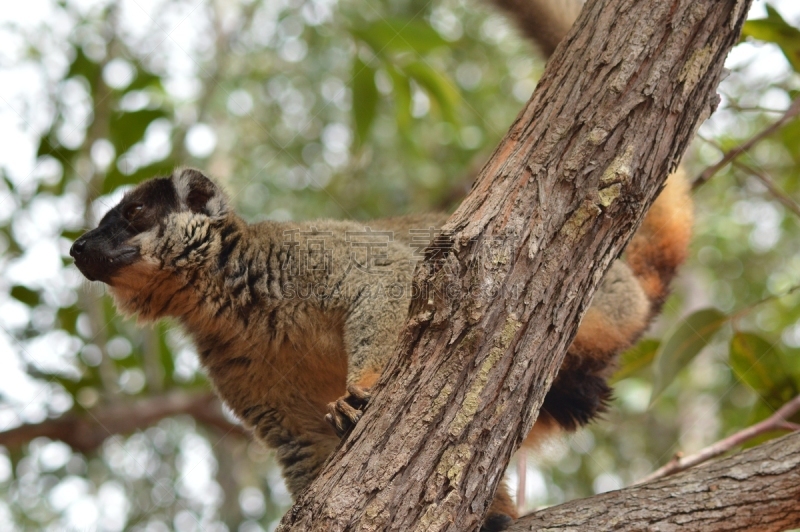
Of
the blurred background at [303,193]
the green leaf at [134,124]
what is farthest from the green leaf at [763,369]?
the green leaf at [134,124]

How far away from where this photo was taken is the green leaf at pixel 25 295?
5.90 m

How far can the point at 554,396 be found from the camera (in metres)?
3.73

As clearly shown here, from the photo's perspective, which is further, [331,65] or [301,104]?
[301,104]

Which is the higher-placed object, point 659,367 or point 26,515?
point 659,367

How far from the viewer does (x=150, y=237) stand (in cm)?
380

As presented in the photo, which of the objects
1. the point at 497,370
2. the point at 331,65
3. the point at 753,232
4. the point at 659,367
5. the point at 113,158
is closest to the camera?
the point at 497,370

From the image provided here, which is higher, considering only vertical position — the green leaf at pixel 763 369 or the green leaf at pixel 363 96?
the green leaf at pixel 363 96

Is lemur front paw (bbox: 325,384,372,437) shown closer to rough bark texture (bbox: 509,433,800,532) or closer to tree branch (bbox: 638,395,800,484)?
rough bark texture (bbox: 509,433,800,532)

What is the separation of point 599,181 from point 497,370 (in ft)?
2.36

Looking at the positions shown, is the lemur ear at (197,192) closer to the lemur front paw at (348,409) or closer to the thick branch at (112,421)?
the lemur front paw at (348,409)

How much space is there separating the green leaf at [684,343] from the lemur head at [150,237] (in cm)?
266

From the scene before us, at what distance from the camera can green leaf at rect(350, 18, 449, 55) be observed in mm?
5488

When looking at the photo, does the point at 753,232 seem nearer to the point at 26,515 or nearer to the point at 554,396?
the point at 554,396

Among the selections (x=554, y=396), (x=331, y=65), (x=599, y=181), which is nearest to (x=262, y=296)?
(x=554, y=396)
